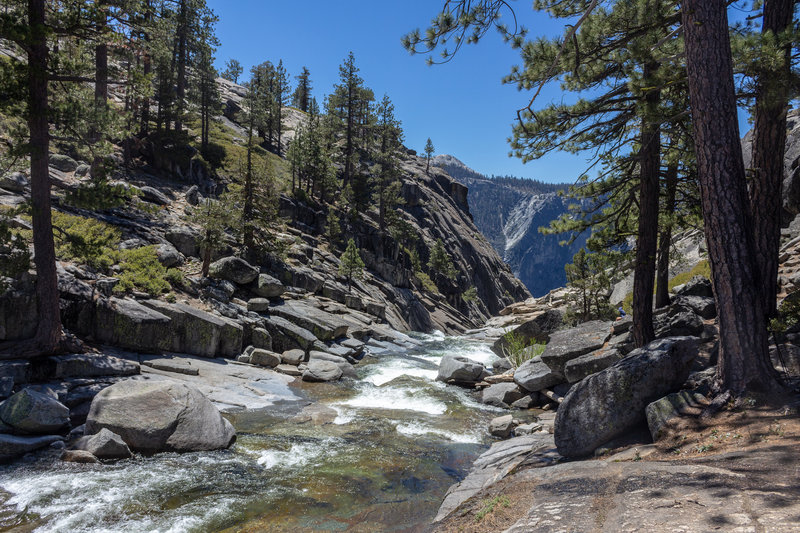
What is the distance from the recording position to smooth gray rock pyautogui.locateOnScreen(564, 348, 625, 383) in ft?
34.2

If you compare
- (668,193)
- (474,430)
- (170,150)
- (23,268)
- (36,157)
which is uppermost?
(170,150)

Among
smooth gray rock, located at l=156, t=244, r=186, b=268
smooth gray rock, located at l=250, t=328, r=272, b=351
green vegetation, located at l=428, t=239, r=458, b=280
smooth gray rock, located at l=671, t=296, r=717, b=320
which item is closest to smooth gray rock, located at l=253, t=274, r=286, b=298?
smooth gray rock, located at l=156, t=244, r=186, b=268

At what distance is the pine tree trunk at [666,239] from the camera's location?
37.4 feet

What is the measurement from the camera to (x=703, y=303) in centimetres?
1124

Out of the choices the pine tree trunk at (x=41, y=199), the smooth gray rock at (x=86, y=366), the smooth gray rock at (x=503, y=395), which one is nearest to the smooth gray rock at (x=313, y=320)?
the smooth gray rock at (x=86, y=366)

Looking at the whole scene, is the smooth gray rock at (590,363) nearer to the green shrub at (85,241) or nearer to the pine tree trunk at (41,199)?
the pine tree trunk at (41,199)

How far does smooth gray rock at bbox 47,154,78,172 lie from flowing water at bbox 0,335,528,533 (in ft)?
88.2

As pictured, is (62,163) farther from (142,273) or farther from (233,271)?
(142,273)

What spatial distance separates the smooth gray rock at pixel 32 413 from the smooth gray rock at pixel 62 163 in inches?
1028

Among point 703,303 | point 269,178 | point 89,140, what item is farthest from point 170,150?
point 703,303

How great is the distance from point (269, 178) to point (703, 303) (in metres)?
23.9

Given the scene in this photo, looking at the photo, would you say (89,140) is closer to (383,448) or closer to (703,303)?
(383,448)

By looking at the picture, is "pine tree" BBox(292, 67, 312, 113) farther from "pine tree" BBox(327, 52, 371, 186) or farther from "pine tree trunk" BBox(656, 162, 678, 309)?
"pine tree trunk" BBox(656, 162, 678, 309)

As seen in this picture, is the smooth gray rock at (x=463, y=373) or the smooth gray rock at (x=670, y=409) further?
the smooth gray rock at (x=463, y=373)
